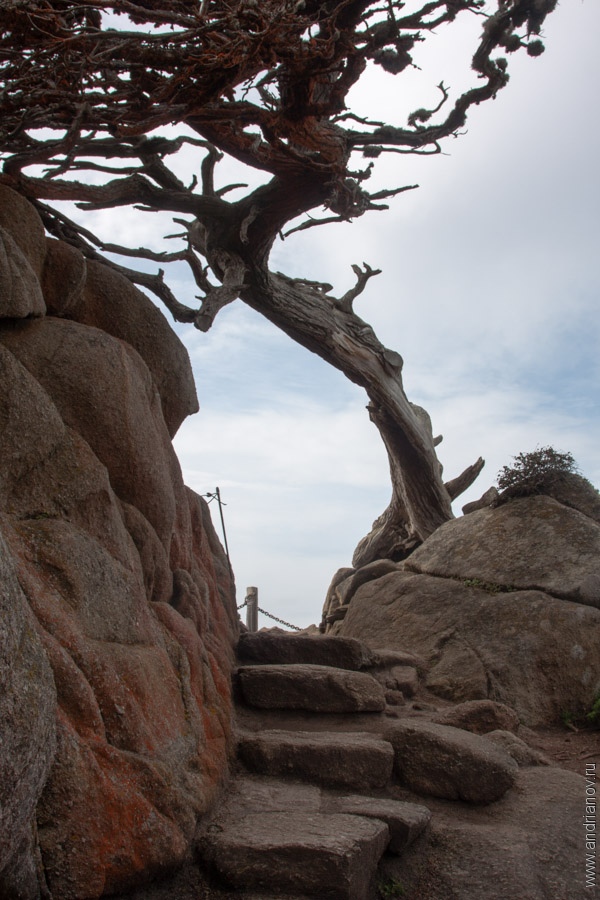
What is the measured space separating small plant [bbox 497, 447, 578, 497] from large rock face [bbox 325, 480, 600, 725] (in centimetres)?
20

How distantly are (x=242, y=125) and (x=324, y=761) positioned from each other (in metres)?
5.94

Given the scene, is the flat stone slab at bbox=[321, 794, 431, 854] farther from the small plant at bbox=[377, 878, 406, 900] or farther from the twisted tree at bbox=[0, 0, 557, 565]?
the twisted tree at bbox=[0, 0, 557, 565]

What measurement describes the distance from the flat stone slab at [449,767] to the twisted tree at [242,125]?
497cm

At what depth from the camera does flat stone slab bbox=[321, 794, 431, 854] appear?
4.19 meters

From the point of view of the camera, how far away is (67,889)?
2686 mm

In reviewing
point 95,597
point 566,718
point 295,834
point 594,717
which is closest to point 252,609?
point 566,718

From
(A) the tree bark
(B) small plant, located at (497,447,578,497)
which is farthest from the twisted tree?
(B) small plant, located at (497,447,578,497)

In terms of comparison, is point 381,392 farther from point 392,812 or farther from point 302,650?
point 392,812

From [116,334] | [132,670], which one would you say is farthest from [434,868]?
[116,334]

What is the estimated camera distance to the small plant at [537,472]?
31.6 ft

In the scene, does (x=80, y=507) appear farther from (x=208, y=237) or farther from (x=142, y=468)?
(x=208, y=237)

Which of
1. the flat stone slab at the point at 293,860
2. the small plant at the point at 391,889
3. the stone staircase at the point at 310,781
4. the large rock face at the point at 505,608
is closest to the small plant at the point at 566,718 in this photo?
the large rock face at the point at 505,608

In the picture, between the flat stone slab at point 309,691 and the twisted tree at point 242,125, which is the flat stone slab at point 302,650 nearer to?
the flat stone slab at point 309,691

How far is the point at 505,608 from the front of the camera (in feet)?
26.7
